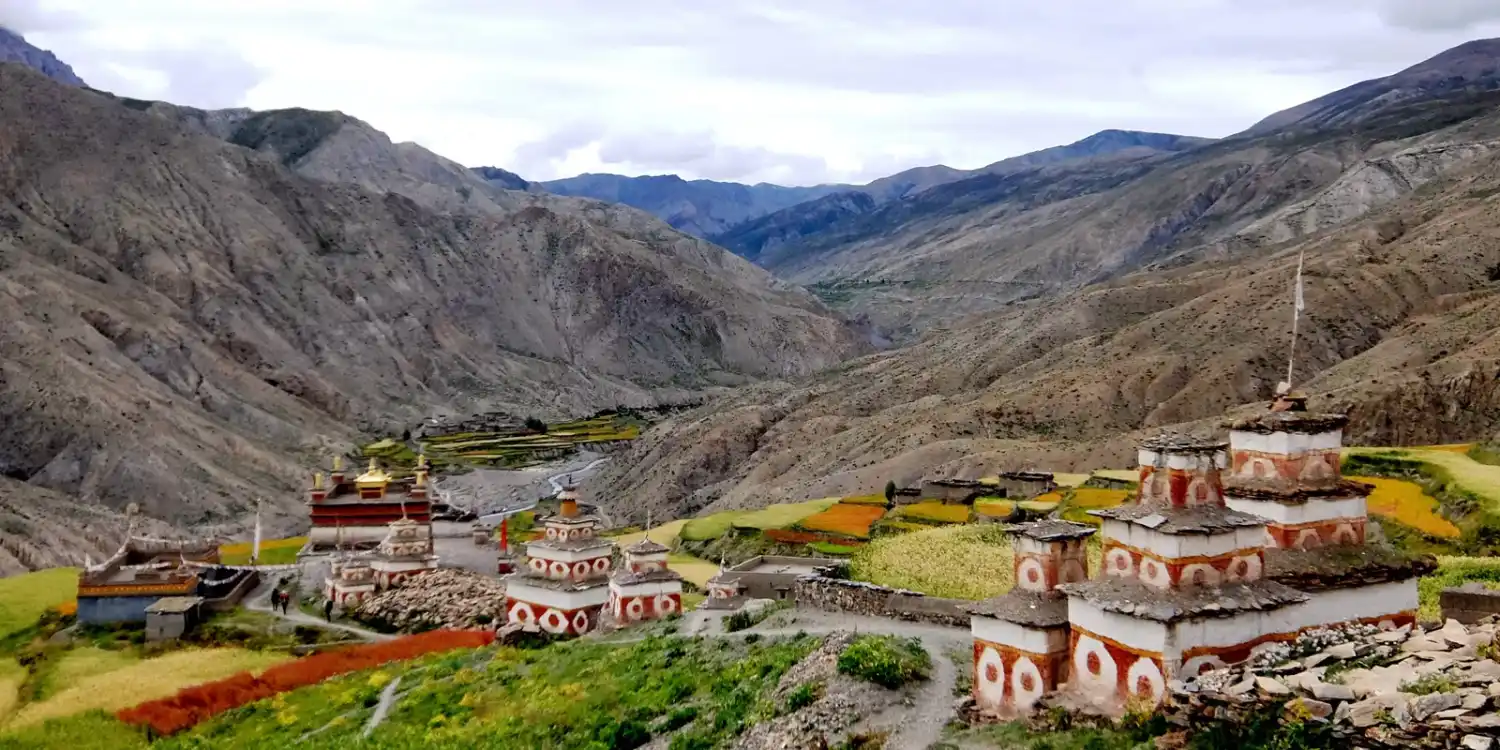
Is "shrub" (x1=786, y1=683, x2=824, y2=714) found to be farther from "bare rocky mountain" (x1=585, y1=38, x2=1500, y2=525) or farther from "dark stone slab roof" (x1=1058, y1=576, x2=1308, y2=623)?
"bare rocky mountain" (x1=585, y1=38, x2=1500, y2=525)

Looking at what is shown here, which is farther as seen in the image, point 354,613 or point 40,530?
point 40,530

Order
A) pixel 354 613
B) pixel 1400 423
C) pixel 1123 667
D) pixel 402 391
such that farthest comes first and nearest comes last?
pixel 402 391, pixel 1400 423, pixel 354 613, pixel 1123 667

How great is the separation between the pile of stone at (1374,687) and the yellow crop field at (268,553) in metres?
39.4

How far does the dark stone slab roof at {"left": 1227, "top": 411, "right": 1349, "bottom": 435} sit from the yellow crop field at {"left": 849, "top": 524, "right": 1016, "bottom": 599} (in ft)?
25.1

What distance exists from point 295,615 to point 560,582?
1170 centimetres

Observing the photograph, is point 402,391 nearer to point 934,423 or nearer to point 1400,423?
point 934,423

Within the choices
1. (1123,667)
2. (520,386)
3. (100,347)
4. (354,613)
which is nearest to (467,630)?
(354,613)

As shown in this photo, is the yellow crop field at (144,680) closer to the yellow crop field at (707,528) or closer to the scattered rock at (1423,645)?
the yellow crop field at (707,528)

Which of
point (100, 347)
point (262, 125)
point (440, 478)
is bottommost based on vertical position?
point (440, 478)

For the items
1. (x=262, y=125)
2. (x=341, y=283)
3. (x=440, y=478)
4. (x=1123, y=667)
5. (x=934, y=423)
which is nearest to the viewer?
(x=1123, y=667)

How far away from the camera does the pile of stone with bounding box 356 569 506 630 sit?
33406mm

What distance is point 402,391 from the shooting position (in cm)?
11531

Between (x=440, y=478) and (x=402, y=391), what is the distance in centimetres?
3550

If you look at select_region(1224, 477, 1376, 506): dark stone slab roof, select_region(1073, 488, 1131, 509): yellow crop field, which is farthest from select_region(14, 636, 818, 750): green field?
select_region(1073, 488, 1131, 509): yellow crop field
